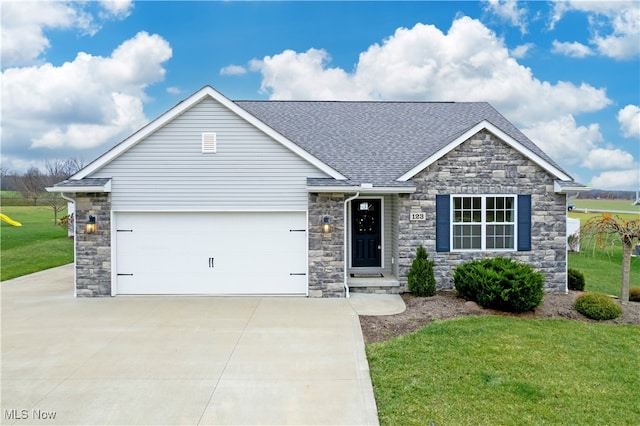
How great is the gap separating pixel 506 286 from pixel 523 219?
2.92m

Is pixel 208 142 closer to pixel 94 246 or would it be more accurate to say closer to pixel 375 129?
pixel 94 246

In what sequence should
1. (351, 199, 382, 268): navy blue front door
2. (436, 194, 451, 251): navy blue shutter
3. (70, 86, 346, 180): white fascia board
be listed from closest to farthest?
(70, 86, 346, 180): white fascia board
(436, 194, 451, 251): navy blue shutter
(351, 199, 382, 268): navy blue front door

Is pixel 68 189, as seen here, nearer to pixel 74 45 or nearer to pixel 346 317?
pixel 346 317

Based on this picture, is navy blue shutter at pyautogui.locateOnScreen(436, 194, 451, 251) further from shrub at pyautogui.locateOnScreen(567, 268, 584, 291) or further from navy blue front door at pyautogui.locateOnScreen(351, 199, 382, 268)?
shrub at pyautogui.locateOnScreen(567, 268, 584, 291)

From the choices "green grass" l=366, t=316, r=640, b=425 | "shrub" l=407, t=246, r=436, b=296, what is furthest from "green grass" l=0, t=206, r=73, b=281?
"green grass" l=366, t=316, r=640, b=425

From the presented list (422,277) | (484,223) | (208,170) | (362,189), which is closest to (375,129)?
(362,189)

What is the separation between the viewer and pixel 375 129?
13.4 metres

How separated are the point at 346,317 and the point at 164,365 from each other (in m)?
3.80

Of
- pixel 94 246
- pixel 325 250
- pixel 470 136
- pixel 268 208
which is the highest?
pixel 470 136

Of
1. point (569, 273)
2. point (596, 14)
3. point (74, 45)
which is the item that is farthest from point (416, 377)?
point (74, 45)

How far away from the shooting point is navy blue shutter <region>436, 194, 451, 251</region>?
10.6 metres

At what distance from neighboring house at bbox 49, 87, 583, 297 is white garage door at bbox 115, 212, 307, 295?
26 millimetres

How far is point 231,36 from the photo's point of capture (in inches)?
608

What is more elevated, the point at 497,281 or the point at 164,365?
the point at 497,281
